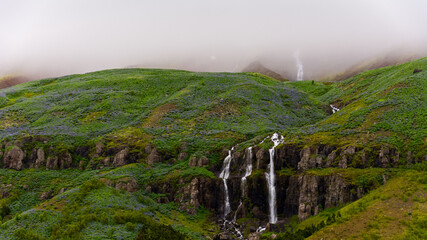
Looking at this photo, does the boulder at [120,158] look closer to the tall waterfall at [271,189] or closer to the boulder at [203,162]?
the boulder at [203,162]

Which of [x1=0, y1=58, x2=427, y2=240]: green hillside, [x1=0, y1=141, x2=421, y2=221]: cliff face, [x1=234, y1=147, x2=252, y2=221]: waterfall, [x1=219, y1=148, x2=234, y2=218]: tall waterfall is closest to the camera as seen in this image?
[x1=0, y1=58, x2=427, y2=240]: green hillside

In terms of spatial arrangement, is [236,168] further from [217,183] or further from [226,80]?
[226,80]

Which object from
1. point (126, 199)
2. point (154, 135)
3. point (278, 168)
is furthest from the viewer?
point (154, 135)

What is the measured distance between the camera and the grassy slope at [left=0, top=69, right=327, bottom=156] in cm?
7350

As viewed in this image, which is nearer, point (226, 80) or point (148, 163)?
point (148, 163)

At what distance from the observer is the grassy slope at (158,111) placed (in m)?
73.5

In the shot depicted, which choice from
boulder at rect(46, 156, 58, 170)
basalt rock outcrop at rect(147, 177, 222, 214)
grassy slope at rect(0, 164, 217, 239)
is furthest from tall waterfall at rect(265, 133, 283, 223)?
boulder at rect(46, 156, 58, 170)

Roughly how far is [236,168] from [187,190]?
9.97 meters

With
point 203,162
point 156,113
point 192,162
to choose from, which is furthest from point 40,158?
point 203,162

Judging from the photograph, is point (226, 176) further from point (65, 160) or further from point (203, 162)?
point (65, 160)

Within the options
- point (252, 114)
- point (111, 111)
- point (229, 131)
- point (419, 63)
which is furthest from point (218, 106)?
point (419, 63)

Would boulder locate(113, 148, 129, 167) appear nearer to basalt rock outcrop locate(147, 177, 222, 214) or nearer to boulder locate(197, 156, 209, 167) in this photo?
basalt rock outcrop locate(147, 177, 222, 214)

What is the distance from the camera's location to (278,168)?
54188 mm

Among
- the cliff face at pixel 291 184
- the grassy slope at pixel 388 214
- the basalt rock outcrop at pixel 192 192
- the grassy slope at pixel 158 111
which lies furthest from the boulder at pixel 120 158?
the grassy slope at pixel 388 214
